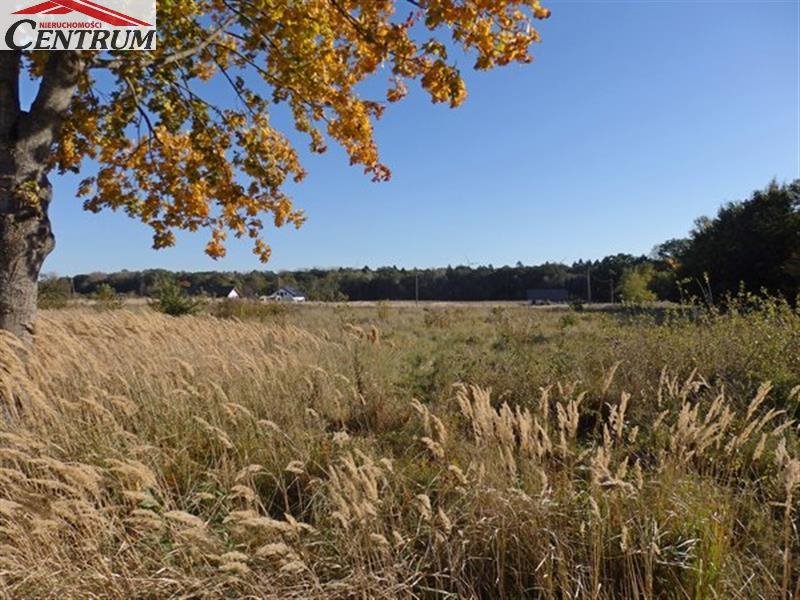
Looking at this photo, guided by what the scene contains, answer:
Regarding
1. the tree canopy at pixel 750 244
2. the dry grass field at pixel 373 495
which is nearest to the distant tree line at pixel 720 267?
the tree canopy at pixel 750 244

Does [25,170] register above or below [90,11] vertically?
below

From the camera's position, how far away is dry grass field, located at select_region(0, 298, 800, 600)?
2080 mm

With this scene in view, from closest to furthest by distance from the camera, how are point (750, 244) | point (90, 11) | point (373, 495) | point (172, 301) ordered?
point (373, 495) < point (90, 11) < point (172, 301) < point (750, 244)

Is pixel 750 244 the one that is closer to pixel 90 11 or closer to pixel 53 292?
pixel 90 11

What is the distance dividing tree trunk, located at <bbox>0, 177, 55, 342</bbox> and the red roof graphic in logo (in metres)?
1.60

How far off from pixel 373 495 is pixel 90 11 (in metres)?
5.23

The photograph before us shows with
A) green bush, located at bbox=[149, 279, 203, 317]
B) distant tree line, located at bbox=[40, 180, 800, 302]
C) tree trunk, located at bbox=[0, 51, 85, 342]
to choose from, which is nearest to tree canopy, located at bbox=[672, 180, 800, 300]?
distant tree line, located at bbox=[40, 180, 800, 302]

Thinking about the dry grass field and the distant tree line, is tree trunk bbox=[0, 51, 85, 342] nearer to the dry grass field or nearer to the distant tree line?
the dry grass field

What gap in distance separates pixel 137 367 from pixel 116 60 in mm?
2874

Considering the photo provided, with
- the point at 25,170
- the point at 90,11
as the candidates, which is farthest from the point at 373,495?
the point at 90,11

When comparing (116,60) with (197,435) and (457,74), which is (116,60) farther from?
(197,435)

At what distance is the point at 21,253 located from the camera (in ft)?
14.1

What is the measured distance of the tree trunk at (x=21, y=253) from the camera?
4215mm

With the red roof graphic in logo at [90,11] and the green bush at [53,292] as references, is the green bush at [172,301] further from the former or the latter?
the red roof graphic in logo at [90,11]
